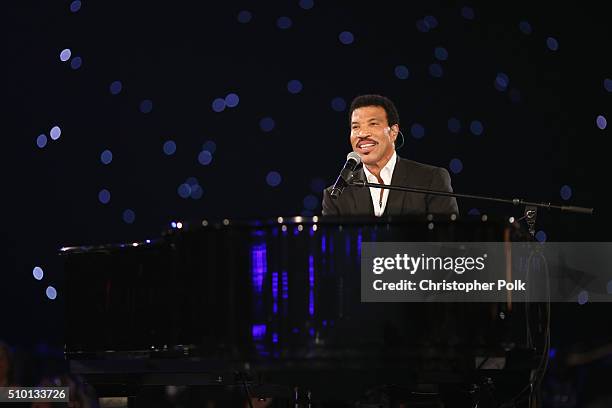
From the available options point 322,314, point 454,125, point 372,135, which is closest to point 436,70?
point 454,125

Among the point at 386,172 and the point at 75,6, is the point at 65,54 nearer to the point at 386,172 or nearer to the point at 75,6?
the point at 75,6

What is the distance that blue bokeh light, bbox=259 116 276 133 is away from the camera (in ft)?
18.2

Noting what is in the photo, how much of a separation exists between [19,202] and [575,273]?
3.23 meters

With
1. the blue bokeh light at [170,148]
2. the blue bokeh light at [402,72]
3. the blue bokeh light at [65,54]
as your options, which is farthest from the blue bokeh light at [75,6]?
the blue bokeh light at [402,72]

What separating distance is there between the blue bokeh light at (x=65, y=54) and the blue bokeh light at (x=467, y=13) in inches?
92.1

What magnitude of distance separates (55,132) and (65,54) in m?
0.48

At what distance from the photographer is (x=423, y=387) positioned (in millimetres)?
3568

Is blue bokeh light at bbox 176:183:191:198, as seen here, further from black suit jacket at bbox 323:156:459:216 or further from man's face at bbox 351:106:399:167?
black suit jacket at bbox 323:156:459:216

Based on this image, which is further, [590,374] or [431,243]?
[590,374]

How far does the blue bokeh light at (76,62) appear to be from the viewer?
5816 millimetres

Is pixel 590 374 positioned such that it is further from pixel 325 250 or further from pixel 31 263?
pixel 31 263

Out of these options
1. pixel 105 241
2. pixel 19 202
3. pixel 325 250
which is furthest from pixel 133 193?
pixel 325 250

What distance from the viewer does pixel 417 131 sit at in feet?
17.9

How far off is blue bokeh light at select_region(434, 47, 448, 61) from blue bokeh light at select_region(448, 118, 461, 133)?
0.37 m
